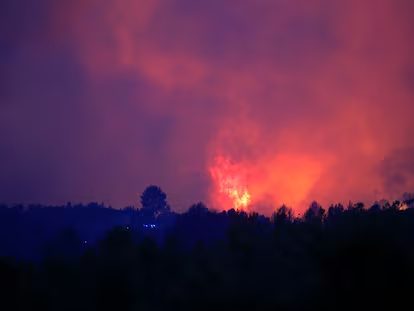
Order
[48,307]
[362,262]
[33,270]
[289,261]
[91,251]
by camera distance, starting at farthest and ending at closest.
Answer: [91,251] → [33,270] → [48,307] → [289,261] → [362,262]

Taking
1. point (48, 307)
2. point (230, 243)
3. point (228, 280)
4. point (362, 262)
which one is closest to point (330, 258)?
point (362, 262)

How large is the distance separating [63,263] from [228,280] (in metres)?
23.7

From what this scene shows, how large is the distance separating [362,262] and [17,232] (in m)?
142

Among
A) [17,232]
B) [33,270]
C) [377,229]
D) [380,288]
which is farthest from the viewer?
[17,232]

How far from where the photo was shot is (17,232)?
153 meters

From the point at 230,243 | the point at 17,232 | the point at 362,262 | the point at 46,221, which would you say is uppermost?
the point at 46,221

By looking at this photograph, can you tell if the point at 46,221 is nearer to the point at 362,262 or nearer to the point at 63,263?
the point at 63,263

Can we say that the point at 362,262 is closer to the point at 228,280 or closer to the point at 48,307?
the point at 228,280

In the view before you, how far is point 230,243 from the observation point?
4103 cm

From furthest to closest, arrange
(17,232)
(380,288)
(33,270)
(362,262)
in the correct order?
1. (17,232)
2. (33,270)
3. (362,262)
4. (380,288)

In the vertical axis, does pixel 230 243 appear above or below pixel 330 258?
above

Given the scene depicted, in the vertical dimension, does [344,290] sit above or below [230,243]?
below

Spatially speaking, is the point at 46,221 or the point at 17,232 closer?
the point at 17,232

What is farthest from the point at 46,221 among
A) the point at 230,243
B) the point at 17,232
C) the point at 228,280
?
the point at 228,280
